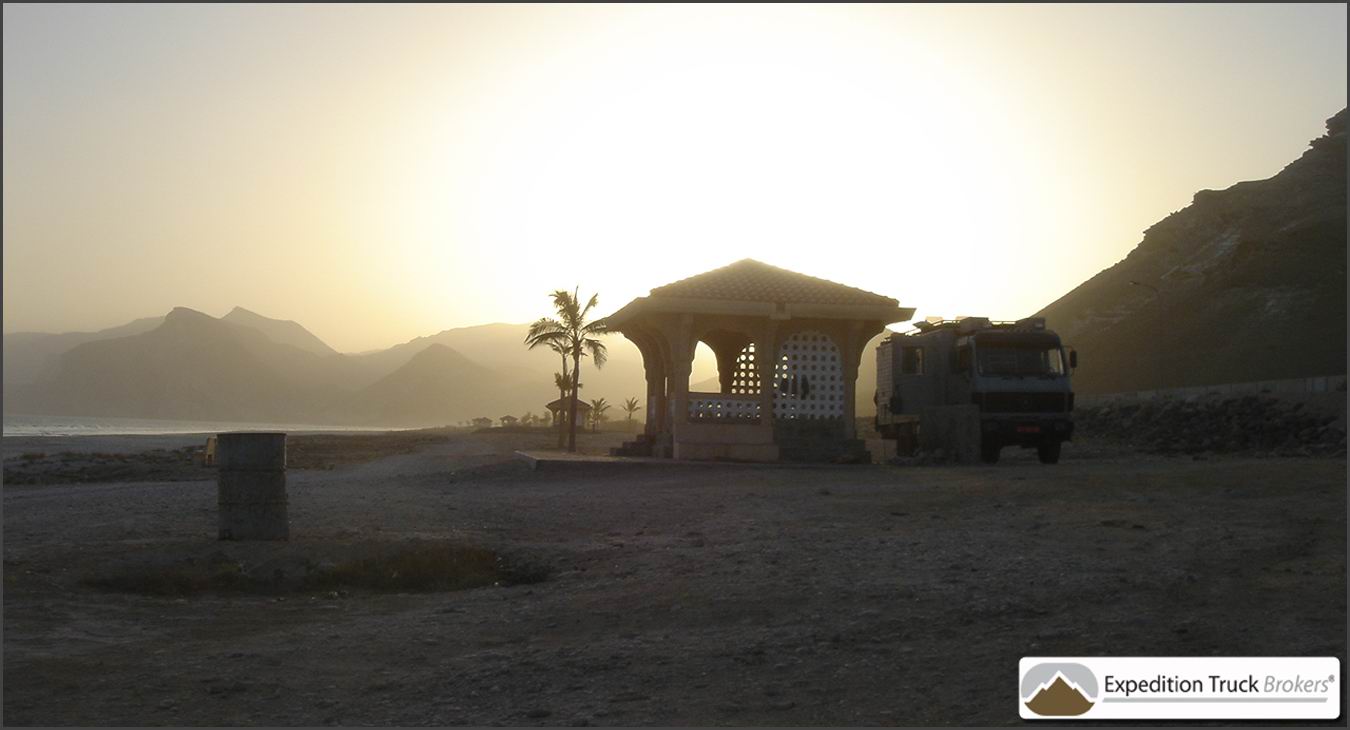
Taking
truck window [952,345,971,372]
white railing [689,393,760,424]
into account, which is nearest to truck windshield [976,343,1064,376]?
truck window [952,345,971,372]

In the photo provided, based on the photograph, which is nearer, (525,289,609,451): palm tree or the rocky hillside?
(525,289,609,451): palm tree

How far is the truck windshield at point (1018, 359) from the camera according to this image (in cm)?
2344

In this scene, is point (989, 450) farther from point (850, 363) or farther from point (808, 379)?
point (808, 379)

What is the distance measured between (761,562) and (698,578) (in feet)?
2.54

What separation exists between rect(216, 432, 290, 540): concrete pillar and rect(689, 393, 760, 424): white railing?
14.6 metres

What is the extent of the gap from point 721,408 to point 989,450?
21.1ft

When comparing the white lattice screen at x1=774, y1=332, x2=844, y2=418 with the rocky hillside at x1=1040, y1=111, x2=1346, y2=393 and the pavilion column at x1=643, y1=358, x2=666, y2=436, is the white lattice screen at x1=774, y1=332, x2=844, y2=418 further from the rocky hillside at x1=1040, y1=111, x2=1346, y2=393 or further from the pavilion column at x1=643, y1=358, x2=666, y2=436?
the rocky hillside at x1=1040, y1=111, x2=1346, y2=393

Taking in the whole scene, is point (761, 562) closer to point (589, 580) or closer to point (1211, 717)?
point (589, 580)

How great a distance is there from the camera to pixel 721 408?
87.5 ft

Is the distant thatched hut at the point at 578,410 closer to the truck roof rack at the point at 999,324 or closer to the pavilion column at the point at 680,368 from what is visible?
the pavilion column at the point at 680,368

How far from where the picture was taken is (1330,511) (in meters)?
11.0

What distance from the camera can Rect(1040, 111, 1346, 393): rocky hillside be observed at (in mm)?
74938

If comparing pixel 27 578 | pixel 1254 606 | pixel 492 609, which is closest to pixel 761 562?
pixel 492 609

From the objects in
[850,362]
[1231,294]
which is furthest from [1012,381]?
[1231,294]
